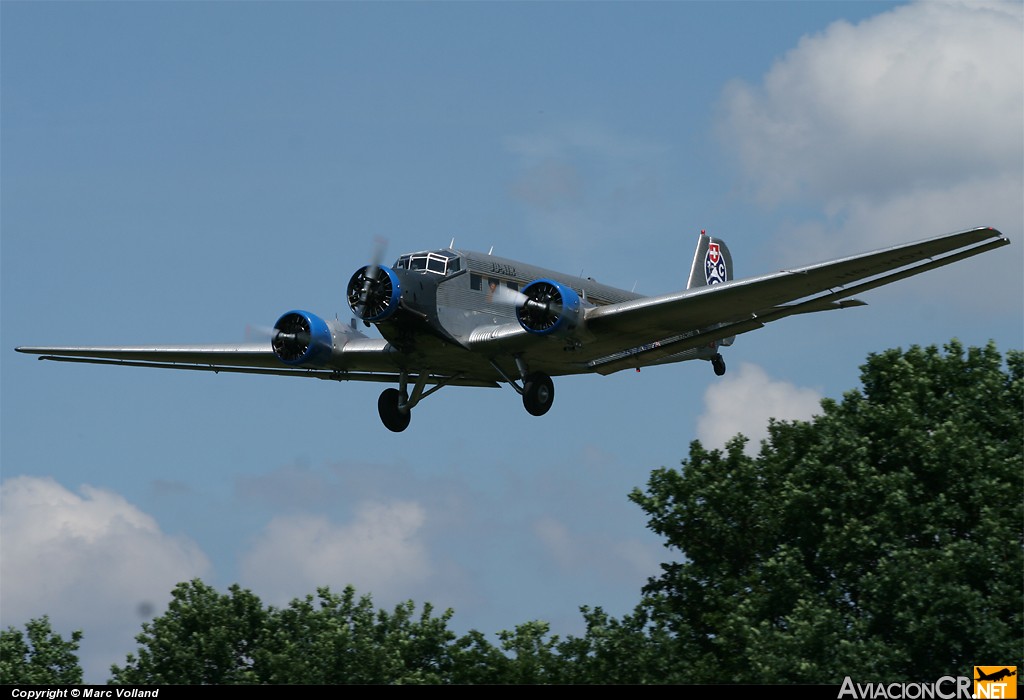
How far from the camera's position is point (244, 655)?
177 feet

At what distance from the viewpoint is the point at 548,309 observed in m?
33.1

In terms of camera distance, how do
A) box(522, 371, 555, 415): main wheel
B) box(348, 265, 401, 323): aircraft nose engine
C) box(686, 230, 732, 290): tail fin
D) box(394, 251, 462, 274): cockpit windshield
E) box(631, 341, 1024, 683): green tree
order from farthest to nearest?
box(686, 230, 732, 290): tail fin → box(631, 341, 1024, 683): green tree → box(522, 371, 555, 415): main wheel → box(394, 251, 462, 274): cockpit windshield → box(348, 265, 401, 323): aircraft nose engine

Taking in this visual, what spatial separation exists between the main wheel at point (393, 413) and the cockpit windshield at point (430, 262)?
4.03 meters

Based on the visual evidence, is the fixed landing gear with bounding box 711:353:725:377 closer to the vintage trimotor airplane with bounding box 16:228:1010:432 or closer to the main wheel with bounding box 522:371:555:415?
the vintage trimotor airplane with bounding box 16:228:1010:432

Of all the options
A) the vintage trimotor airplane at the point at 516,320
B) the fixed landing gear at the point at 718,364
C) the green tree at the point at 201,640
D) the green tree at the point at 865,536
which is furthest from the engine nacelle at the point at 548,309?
the green tree at the point at 201,640

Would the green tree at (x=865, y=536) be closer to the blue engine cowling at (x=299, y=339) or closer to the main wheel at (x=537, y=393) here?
the main wheel at (x=537, y=393)

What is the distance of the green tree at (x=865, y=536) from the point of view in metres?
42.2

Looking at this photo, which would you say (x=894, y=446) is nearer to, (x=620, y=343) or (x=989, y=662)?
(x=989, y=662)

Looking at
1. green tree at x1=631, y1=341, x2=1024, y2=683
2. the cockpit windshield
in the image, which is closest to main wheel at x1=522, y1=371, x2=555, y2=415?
the cockpit windshield

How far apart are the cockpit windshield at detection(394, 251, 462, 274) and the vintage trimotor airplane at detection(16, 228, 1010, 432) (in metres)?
0.02

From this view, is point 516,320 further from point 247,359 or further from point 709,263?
point 709,263

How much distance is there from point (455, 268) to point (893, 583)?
724 inches

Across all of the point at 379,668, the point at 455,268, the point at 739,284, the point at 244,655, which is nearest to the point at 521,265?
the point at 455,268

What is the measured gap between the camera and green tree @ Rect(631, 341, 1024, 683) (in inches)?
1661
